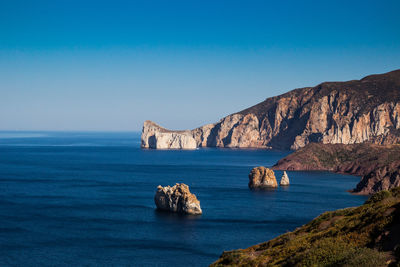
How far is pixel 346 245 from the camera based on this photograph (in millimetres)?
28906

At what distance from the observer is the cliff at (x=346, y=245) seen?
82.1 feet

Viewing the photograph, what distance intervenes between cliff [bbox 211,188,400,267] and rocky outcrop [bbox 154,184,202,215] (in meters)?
61.0

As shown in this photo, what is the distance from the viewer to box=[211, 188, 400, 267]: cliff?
82.1 feet

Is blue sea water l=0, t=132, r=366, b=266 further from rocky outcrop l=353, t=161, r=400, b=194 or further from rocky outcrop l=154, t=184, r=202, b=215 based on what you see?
rocky outcrop l=353, t=161, r=400, b=194

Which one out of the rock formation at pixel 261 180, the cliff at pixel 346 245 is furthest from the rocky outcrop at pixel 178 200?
the cliff at pixel 346 245

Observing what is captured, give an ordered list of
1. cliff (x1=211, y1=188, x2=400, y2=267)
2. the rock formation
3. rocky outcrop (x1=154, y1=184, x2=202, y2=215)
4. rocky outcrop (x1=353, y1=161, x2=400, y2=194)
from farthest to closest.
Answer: the rock formation < rocky outcrop (x1=353, y1=161, x2=400, y2=194) < rocky outcrop (x1=154, y1=184, x2=202, y2=215) < cliff (x1=211, y1=188, x2=400, y2=267)

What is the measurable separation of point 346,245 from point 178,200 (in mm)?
75949

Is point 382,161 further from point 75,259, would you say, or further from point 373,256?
point 373,256

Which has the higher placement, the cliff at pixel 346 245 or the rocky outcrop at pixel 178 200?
the cliff at pixel 346 245

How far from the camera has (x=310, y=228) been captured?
41.4m

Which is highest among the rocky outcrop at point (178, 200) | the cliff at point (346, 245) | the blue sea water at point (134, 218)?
the cliff at point (346, 245)

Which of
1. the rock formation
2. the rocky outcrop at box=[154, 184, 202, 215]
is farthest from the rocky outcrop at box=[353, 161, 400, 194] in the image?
the rocky outcrop at box=[154, 184, 202, 215]

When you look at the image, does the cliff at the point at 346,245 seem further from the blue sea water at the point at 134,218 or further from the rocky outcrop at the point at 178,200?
the rocky outcrop at the point at 178,200

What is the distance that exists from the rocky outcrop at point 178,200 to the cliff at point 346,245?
200 ft
